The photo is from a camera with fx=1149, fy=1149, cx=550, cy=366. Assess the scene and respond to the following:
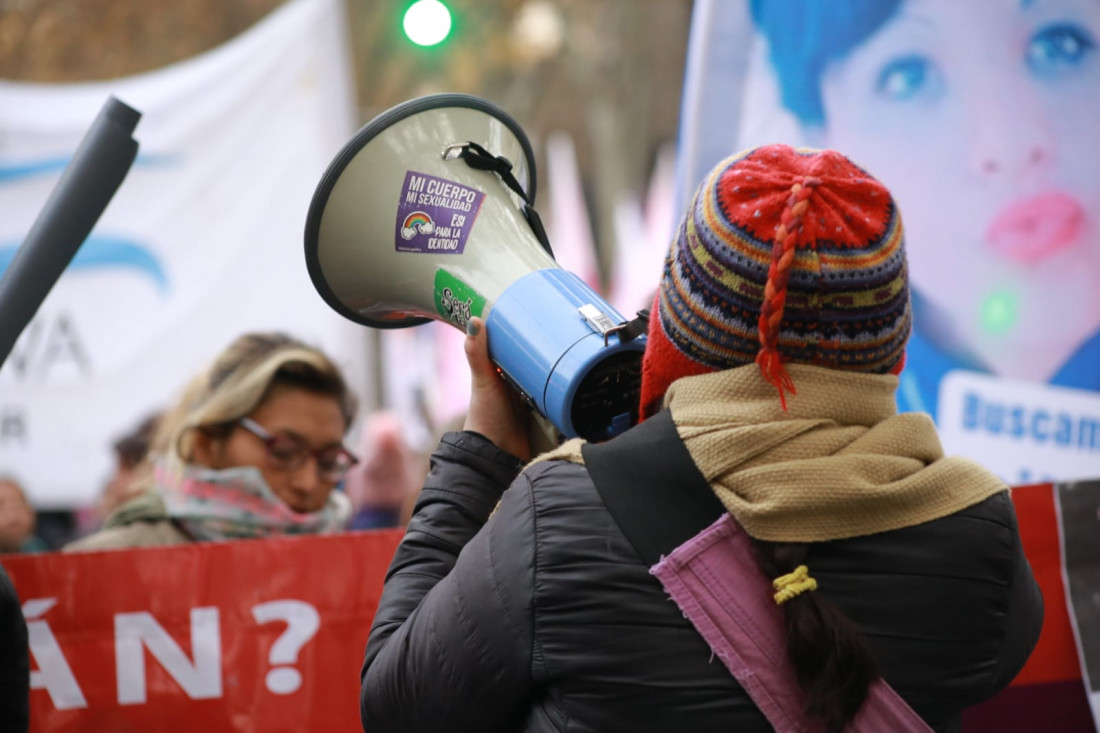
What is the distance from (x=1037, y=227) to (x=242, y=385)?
1996 mm

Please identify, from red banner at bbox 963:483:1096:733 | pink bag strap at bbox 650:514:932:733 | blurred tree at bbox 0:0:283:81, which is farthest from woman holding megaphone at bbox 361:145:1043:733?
blurred tree at bbox 0:0:283:81

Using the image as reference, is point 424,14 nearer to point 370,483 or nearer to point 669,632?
point 370,483

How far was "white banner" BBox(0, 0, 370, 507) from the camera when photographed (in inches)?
178

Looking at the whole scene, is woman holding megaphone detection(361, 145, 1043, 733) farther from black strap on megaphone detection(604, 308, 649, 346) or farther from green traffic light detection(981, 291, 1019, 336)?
green traffic light detection(981, 291, 1019, 336)

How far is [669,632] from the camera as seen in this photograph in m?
1.20

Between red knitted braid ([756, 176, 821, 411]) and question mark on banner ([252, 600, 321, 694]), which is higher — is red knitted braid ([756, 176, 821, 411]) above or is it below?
above

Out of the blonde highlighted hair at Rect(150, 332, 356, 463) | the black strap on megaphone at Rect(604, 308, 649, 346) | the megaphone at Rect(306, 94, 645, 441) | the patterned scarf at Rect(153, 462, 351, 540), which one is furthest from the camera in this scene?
the blonde highlighted hair at Rect(150, 332, 356, 463)

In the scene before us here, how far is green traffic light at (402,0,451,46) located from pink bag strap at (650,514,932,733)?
3.01 meters

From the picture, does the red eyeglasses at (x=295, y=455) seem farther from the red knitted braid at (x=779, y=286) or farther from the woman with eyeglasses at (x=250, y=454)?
the red knitted braid at (x=779, y=286)

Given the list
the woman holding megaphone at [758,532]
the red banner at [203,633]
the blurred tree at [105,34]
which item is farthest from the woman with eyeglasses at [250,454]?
the blurred tree at [105,34]

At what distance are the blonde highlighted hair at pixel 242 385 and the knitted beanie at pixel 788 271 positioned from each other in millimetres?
1747

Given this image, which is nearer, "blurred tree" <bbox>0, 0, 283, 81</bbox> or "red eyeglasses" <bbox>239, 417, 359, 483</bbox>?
"red eyeglasses" <bbox>239, 417, 359, 483</bbox>

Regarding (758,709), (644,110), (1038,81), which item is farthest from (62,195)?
(644,110)

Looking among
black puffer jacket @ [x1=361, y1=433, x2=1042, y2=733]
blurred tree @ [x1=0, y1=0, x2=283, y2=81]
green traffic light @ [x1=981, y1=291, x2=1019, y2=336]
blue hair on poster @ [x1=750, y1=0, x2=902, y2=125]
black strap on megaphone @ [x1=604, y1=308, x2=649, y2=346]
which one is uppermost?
blurred tree @ [x1=0, y1=0, x2=283, y2=81]
